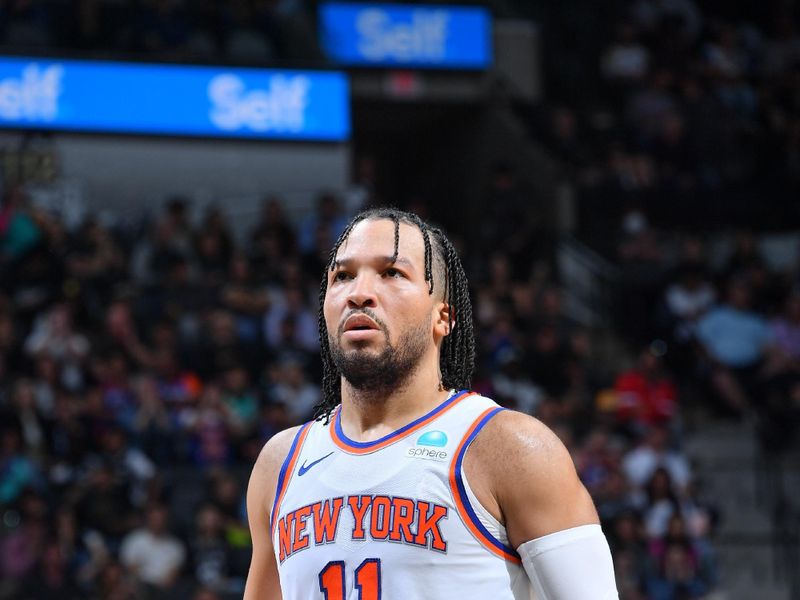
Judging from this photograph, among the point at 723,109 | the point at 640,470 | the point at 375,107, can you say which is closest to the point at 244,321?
the point at 640,470

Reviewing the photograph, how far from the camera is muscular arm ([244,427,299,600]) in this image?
310 cm

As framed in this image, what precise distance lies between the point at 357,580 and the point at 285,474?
0.40 meters

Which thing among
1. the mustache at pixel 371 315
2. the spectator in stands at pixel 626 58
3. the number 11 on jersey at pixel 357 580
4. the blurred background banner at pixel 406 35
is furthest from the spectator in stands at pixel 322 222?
the number 11 on jersey at pixel 357 580

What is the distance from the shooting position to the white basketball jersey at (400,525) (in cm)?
269

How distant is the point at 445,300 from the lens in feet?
9.98

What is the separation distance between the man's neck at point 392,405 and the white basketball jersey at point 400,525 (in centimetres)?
3

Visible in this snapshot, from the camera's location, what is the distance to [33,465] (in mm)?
9234

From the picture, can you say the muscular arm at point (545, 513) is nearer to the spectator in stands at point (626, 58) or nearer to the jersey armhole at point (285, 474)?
the jersey armhole at point (285, 474)

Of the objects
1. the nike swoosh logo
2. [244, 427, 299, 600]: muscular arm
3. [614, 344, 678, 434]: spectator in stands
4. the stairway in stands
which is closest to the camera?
the nike swoosh logo

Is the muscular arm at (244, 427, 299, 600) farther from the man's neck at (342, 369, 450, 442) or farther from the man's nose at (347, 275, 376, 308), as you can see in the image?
the man's nose at (347, 275, 376, 308)

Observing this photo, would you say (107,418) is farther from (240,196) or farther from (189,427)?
(240,196)

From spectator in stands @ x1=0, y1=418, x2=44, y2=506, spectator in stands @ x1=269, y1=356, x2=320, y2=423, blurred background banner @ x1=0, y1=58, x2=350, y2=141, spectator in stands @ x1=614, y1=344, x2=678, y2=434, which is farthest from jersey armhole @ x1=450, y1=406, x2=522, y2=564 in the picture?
blurred background banner @ x1=0, y1=58, x2=350, y2=141

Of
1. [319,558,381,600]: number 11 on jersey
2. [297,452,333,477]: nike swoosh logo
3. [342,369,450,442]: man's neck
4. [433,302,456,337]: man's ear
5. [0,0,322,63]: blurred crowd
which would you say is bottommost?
[319,558,381,600]: number 11 on jersey

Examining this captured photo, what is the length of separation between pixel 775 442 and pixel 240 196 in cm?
634
